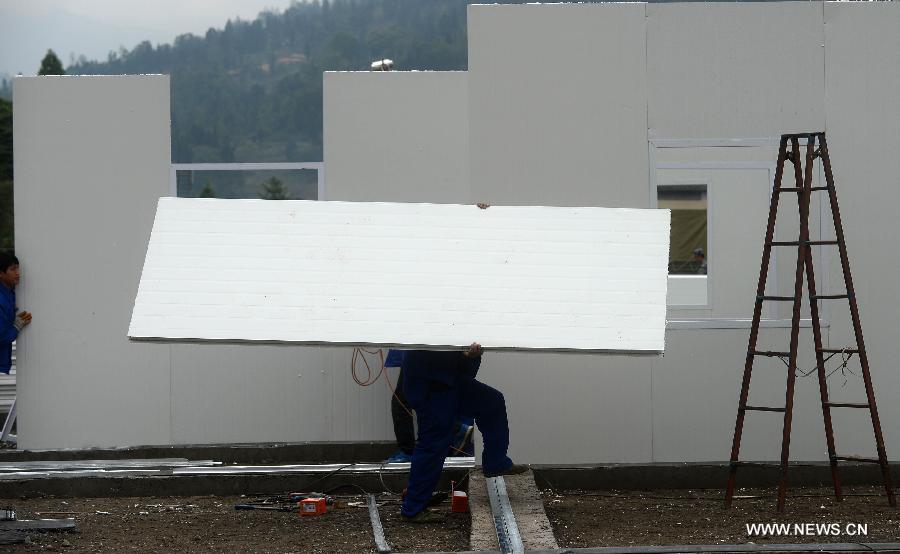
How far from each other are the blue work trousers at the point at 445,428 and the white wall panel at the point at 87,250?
329 centimetres

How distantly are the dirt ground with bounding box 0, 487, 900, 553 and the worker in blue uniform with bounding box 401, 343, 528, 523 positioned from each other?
0.78 feet

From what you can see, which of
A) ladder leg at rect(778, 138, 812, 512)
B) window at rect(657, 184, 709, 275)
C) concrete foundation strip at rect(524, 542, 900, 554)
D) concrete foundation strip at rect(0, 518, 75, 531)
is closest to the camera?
concrete foundation strip at rect(524, 542, 900, 554)

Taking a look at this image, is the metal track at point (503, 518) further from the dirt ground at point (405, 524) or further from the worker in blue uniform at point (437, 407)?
the worker in blue uniform at point (437, 407)

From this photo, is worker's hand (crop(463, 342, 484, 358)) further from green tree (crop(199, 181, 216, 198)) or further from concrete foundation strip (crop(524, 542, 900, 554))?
green tree (crop(199, 181, 216, 198))

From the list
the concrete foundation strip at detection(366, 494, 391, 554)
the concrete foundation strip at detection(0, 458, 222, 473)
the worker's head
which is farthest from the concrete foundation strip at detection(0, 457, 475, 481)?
the worker's head

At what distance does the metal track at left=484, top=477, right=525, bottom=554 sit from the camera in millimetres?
6293

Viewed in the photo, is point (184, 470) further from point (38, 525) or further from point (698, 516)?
point (698, 516)

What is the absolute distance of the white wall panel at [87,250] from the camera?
387 inches

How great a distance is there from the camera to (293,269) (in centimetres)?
703

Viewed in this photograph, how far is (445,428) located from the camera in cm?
710

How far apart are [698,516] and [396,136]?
4.05 m

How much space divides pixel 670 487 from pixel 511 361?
51.7 inches

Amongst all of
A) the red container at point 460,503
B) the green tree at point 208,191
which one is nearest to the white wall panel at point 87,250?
the green tree at point 208,191

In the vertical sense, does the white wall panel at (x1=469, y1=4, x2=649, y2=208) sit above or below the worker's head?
above
